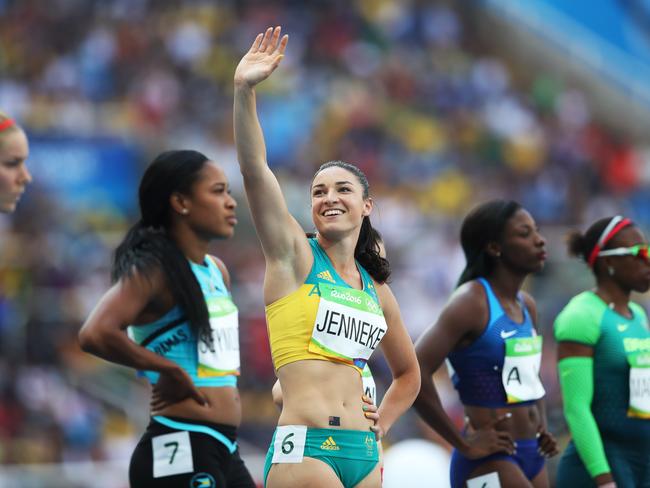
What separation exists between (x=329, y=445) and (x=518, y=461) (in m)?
1.97

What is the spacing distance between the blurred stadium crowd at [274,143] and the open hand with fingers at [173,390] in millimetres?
6877

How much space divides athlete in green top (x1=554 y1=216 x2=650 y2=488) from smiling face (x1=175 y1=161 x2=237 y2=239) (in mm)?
2131

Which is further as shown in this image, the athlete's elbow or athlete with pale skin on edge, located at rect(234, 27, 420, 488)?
the athlete's elbow

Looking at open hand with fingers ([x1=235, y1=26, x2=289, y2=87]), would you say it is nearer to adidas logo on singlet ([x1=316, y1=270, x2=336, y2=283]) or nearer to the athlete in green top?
adidas logo on singlet ([x1=316, y1=270, x2=336, y2=283])

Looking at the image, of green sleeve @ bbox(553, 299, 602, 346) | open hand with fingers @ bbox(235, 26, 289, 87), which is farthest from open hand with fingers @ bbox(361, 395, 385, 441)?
green sleeve @ bbox(553, 299, 602, 346)

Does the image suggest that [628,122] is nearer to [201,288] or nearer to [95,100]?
[95,100]

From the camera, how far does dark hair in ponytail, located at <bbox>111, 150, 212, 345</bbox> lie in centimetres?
554

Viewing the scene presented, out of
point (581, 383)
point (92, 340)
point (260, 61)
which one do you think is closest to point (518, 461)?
point (581, 383)

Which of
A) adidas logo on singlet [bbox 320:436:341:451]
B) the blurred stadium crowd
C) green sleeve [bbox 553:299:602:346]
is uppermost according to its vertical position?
the blurred stadium crowd

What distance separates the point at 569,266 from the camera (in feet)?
42.6

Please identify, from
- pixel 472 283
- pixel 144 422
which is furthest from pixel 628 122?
pixel 472 283

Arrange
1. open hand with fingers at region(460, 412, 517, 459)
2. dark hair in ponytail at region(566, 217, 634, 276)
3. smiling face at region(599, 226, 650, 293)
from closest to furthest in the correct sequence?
open hand with fingers at region(460, 412, 517, 459) < smiling face at region(599, 226, 650, 293) < dark hair in ponytail at region(566, 217, 634, 276)

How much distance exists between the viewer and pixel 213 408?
5.52 metres

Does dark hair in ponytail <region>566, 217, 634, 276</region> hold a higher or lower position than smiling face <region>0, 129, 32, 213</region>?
higher
